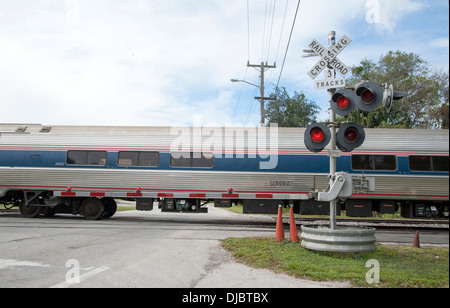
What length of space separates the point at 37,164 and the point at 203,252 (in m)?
10.4

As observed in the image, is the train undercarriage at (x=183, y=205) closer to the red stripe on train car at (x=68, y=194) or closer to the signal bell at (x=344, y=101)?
the red stripe on train car at (x=68, y=194)

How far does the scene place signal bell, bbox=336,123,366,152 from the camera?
643cm

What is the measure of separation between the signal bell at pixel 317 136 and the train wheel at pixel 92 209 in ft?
34.4

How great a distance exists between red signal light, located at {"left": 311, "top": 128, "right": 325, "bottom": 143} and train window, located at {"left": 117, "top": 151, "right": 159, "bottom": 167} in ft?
27.8

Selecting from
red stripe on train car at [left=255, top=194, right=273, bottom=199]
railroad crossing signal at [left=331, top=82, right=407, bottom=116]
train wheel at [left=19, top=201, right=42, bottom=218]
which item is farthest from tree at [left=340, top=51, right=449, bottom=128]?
train wheel at [left=19, top=201, right=42, bottom=218]

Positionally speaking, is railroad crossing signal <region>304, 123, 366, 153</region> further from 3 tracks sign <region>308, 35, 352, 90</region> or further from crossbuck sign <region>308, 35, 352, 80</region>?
crossbuck sign <region>308, 35, 352, 80</region>

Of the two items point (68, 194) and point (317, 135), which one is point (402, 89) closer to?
point (317, 135)

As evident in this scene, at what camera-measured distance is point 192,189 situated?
1353 centimetres

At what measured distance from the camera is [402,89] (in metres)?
18.0

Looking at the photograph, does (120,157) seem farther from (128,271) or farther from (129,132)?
(128,271)

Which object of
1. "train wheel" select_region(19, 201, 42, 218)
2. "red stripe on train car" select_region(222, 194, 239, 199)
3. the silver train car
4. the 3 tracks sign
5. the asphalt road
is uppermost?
the 3 tracks sign

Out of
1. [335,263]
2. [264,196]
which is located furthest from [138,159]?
[335,263]
